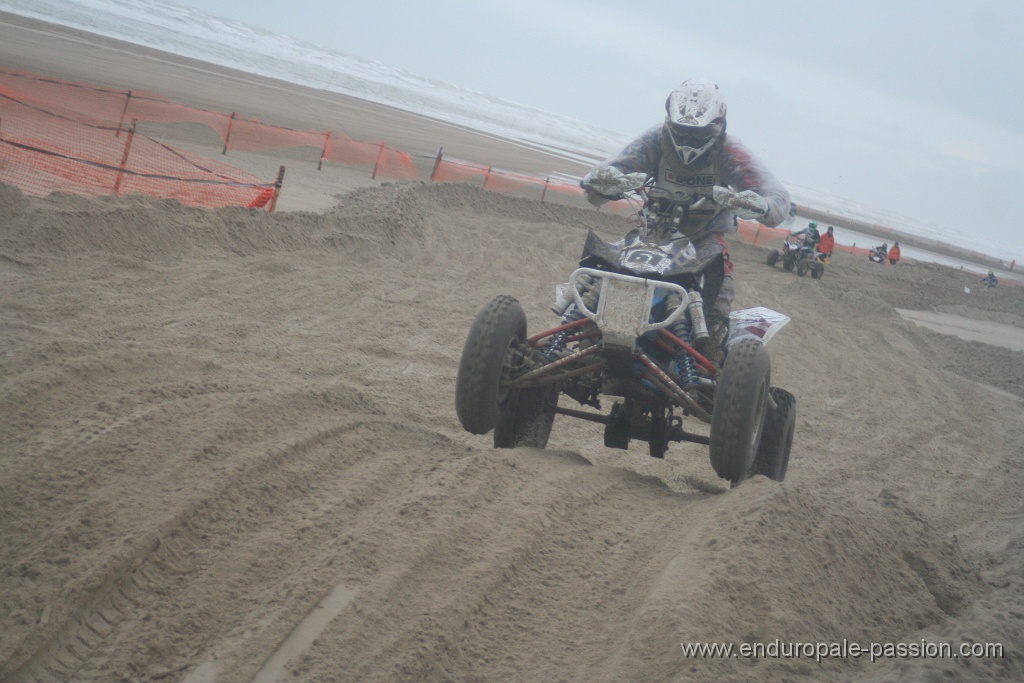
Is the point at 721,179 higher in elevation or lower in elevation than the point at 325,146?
higher

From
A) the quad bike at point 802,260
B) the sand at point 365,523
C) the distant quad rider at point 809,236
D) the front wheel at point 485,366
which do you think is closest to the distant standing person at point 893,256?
the distant quad rider at point 809,236

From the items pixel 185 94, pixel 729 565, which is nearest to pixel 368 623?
pixel 729 565

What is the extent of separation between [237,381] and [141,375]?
0.55 metres

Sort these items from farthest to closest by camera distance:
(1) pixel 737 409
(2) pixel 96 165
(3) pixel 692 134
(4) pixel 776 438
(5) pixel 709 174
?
(2) pixel 96 165
(5) pixel 709 174
(3) pixel 692 134
(4) pixel 776 438
(1) pixel 737 409

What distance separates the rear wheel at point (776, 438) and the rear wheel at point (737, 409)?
0.88 m

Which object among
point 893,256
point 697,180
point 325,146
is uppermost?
point 893,256

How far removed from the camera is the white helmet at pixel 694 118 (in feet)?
17.5

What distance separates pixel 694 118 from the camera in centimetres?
532

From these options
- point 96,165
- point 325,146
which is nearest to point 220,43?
point 325,146

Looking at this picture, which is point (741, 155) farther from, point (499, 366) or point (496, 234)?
point (496, 234)

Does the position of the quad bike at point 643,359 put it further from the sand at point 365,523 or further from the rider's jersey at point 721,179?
the sand at point 365,523

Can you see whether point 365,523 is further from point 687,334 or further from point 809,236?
point 809,236

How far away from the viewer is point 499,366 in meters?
4.75

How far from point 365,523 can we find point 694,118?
324 cm
